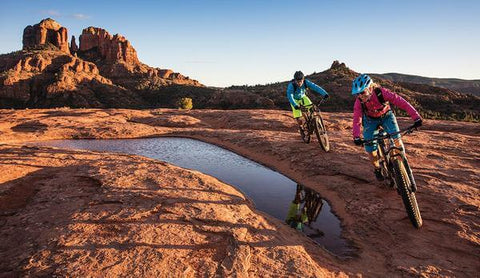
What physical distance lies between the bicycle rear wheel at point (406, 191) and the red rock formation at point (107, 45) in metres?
140

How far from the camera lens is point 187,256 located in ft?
13.8

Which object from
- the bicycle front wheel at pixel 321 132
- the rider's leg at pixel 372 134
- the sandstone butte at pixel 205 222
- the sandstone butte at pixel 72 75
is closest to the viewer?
the sandstone butte at pixel 205 222

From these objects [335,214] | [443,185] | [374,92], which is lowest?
[335,214]

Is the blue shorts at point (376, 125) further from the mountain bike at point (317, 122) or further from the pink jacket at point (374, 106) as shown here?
the mountain bike at point (317, 122)

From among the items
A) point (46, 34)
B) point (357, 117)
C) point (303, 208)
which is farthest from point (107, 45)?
point (357, 117)

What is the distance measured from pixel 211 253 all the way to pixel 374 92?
462cm

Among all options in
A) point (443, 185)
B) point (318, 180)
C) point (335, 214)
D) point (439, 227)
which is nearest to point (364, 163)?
point (318, 180)

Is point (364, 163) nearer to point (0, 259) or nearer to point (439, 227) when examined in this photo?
point (439, 227)

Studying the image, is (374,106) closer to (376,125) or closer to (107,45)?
(376,125)

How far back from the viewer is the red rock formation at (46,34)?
134 meters

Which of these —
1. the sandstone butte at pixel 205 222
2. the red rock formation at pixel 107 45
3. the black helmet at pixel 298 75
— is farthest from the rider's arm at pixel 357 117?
the red rock formation at pixel 107 45

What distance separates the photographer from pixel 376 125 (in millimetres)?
6418

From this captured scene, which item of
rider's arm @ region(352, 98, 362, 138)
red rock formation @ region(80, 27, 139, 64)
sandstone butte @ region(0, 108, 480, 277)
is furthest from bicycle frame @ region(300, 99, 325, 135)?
red rock formation @ region(80, 27, 139, 64)

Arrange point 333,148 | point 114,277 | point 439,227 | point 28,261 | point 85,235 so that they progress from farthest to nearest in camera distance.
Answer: point 333,148 → point 439,227 → point 85,235 → point 28,261 → point 114,277
